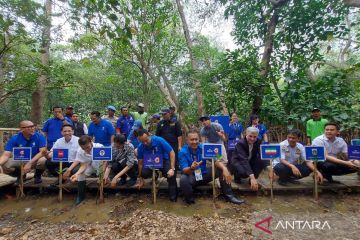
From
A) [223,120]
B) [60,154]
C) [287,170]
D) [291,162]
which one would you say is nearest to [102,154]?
[60,154]

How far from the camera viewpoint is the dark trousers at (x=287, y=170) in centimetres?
453

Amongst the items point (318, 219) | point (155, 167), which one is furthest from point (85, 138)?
point (318, 219)

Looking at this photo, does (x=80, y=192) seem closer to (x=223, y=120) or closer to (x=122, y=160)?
(x=122, y=160)

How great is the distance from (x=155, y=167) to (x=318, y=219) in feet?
8.77

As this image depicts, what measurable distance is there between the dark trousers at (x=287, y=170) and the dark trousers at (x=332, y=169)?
408 millimetres

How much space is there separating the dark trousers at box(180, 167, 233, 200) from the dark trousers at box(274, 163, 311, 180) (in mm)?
1061

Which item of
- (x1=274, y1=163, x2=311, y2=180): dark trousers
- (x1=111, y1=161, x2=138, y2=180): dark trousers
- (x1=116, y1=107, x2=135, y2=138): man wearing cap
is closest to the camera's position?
(x1=274, y1=163, x2=311, y2=180): dark trousers

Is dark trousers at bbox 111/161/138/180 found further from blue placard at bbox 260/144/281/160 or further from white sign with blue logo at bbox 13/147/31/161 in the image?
blue placard at bbox 260/144/281/160

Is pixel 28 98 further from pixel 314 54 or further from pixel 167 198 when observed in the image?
pixel 314 54

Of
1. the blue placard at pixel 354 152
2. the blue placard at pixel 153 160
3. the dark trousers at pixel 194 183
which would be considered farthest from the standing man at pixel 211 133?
the blue placard at pixel 354 152

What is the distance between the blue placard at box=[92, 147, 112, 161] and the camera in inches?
168

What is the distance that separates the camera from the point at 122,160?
4.71 m

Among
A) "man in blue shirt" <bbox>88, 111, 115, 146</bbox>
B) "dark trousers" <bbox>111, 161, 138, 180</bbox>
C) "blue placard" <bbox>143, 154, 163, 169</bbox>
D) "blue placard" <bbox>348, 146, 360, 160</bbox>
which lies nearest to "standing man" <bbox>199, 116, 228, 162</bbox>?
"blue placard" <bbox>143, 154, 163, 169</bbox>

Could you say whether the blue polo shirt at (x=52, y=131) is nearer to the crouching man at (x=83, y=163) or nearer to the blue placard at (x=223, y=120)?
the crouching man at (x=83, y=163)
